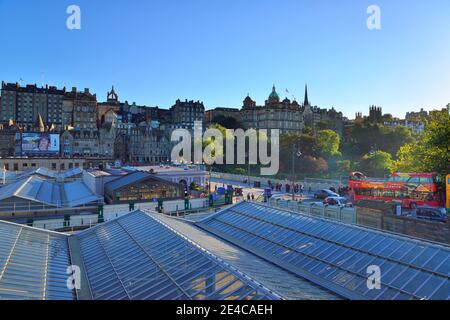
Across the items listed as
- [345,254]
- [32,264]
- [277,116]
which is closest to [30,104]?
[277,116]

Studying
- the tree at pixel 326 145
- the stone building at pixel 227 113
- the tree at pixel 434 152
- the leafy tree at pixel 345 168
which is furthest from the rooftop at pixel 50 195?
the stone building at pixel 227 113

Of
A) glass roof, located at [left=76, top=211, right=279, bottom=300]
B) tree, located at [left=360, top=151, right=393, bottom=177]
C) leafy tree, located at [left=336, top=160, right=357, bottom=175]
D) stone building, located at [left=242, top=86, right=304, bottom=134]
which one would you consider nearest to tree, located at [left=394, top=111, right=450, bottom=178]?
tree, located at [left=360, top=151, right=393, bottom=177]

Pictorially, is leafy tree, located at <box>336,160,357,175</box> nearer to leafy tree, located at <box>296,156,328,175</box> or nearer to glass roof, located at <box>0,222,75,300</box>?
leafy tree, located at <box>296,156,328,175</box>

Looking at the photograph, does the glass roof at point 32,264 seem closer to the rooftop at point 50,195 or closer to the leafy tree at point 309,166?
the rooftop at point 50,195

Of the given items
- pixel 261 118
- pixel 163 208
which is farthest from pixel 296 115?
pixel 163 208

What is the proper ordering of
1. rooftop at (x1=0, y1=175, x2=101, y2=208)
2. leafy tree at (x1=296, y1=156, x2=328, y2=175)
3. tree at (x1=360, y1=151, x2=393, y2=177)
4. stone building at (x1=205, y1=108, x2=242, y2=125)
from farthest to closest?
1. stone building at (x1=205, y1=108, x2=242, y2=125)
2. leafy tree at (x1=296, y1=156, x2=328, y2=175)
3. tree at (x1=360, y1=151, x2=393, y2=177)
4. rooftop at (x1=0, y1=175, x2=101, y2=208)

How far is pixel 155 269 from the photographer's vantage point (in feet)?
35.1

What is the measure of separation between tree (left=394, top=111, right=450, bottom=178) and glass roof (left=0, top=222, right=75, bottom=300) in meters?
29.7

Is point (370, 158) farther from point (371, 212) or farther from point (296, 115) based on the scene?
point (296, 115)

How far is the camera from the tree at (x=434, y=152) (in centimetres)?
3170

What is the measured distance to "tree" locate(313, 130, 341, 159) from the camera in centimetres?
7606

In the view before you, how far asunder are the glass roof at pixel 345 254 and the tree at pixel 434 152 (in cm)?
2069

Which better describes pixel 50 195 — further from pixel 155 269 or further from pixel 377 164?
pixel 377 164

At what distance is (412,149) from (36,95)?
11989 cm
